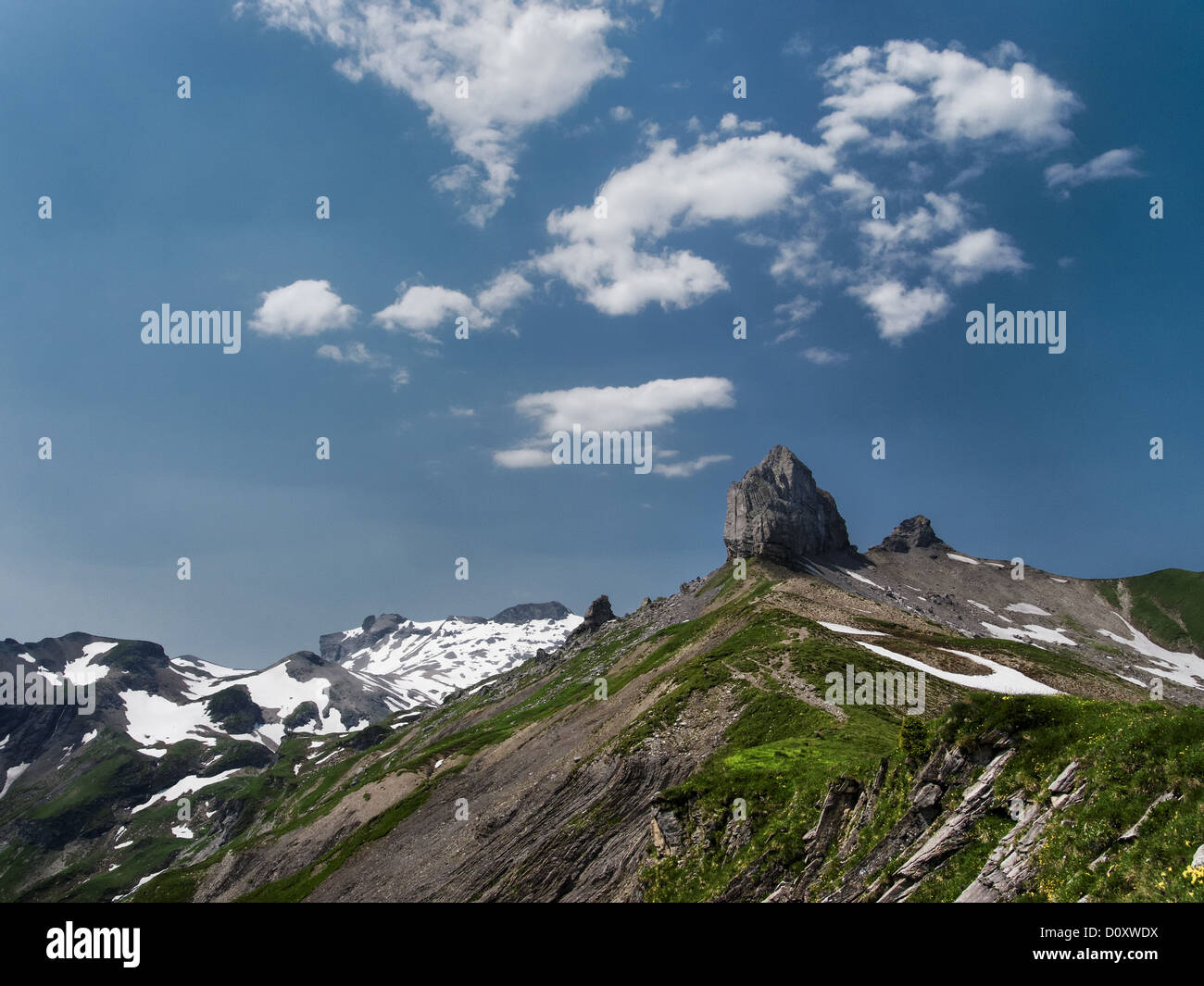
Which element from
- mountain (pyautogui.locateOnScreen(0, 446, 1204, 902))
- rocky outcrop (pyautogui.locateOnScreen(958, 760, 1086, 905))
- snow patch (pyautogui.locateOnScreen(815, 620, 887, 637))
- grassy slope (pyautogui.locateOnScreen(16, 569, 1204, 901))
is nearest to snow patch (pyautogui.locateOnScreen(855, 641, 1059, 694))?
mountain (pyautogui.locateOnScreen(0, 446, 1204, 902))

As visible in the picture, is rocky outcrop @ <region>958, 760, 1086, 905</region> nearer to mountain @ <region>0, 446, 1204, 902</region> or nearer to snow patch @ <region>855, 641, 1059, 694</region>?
mountain @ <region>0, 446, 1204, 902</region>

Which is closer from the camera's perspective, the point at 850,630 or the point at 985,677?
the point at 985,677

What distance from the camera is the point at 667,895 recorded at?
34281mm

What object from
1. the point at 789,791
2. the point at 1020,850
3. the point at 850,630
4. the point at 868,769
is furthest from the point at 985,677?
the point at 1020,850

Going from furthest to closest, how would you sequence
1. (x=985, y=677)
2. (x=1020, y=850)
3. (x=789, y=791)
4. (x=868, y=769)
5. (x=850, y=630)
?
(x=850, y=630)
(x=985, y=677)
(x=789, y=791)
(x=868, y=769)
(x=1020, y=850)

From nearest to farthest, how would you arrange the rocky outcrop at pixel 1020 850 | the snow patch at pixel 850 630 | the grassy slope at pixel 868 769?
1. the grassy slope at pixel 868 769
2. the rocky outcrop at pixel 1020 850
3. the snow patch at pixel 850 630

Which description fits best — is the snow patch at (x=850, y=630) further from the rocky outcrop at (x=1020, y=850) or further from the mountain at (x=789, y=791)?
the rocky outcrop at (x=1020, y=850)

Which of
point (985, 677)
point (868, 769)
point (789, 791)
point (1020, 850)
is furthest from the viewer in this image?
point (985, 677)

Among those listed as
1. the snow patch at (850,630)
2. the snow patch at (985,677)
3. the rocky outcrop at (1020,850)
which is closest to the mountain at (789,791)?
the rocky outcrop at (1020,850)

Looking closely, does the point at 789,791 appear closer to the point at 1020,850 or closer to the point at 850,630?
the point at 1020,850

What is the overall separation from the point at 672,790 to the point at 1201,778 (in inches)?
1082

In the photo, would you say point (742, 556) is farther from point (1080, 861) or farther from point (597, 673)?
point (1080, 861)

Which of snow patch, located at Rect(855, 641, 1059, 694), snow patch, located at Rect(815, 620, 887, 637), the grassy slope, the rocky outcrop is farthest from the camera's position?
snow patch, located at Rect(815, 620, 887, 637)
